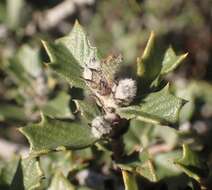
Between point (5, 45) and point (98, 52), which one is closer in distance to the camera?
point (98, 52)

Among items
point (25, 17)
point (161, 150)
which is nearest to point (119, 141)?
point (161, 150)

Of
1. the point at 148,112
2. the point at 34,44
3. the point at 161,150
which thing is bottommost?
the point at 148,112

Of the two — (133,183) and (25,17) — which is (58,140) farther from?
(25,17)

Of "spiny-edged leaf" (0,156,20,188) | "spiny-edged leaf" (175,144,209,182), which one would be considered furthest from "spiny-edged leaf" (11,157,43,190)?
"spiny-edged leaf" (175,144,209,182)

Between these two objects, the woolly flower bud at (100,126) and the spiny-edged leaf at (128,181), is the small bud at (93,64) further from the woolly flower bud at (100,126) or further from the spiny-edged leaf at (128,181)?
the spiny-edged leaf at (128,181)

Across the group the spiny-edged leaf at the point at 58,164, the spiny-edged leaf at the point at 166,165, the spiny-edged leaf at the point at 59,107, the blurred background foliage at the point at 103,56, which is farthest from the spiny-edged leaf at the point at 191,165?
the spiny-edged leaf at the point at 59,107

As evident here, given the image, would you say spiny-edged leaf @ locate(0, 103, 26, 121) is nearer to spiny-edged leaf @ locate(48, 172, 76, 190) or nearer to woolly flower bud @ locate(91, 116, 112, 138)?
spiny-edged leaf @ locate(48, 172, 76, 190)
